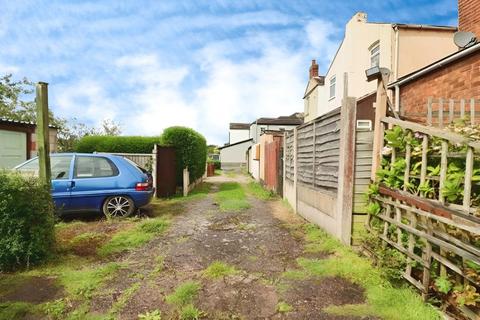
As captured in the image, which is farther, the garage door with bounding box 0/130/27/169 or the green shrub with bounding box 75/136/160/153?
the green shrub with bounding box 75/136/160/153

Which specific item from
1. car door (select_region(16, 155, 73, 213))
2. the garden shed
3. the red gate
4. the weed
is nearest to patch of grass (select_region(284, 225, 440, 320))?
the weed

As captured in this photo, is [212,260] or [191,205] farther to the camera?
[191,205]

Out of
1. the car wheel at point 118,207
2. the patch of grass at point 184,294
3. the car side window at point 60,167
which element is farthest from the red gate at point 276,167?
the patch of grass at point 184,294

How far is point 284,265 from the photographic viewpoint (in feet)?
14.8

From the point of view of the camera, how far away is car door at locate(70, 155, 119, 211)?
710cm

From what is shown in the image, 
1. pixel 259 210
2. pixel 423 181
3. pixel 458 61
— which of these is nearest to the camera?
pixel 423 181

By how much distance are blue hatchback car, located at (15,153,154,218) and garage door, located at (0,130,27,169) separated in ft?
20.5

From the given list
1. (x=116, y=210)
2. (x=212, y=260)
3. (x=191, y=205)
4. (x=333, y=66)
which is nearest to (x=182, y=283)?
(x=212, y=260)

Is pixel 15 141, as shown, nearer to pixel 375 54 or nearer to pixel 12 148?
pixel 12 148

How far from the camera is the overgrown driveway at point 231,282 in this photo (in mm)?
3127

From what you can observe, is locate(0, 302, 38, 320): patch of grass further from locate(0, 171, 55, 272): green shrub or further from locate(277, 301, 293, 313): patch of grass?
locate(277, 301, 293, 313): patch of grass

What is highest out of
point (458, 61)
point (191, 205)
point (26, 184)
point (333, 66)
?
point (333, 66)

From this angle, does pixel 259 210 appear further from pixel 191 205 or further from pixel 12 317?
pixel 12 317

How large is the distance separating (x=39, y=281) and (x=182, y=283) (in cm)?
178
